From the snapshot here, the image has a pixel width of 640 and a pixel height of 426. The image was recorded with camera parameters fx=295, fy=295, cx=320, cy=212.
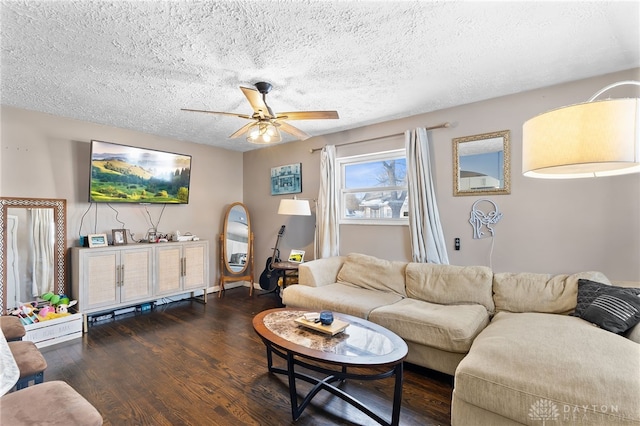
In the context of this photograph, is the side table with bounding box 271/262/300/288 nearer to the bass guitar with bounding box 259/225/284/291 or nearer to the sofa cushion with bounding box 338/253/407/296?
the bass guitar with bounding box 259/225/284/291

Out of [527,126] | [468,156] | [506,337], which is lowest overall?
[506,337]

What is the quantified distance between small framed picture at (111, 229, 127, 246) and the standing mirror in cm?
140

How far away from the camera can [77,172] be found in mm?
3627

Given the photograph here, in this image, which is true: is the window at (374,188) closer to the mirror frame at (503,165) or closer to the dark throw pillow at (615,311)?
the mirror frame at (503,165)

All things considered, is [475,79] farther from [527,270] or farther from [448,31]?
[527,270]

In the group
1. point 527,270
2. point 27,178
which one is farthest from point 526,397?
point 27,178

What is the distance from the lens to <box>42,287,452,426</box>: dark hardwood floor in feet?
6.17

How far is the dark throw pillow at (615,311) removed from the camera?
1869 millimetres

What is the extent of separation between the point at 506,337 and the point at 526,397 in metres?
0.47

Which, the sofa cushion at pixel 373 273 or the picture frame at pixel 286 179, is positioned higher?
the picture frame at pixel 286 179

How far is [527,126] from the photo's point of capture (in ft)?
4.18

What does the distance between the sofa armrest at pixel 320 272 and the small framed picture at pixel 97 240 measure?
7.89ft

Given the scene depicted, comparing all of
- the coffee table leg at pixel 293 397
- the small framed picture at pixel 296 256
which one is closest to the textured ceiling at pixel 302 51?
the coffee table leg at pixel 293 397

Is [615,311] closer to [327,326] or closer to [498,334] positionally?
[498,334]
